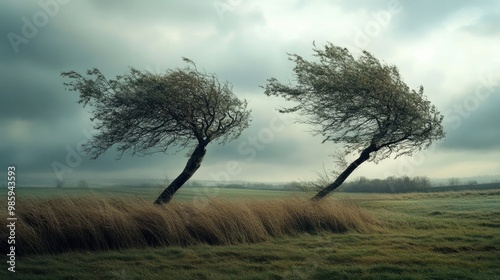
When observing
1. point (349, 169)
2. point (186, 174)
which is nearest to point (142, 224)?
point (186, 174)

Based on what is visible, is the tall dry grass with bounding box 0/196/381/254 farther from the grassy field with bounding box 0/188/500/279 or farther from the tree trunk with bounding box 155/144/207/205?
the tree trunk with bounding box 155/144/207/205

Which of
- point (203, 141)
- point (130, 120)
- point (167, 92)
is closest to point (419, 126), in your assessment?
point (203, 141)

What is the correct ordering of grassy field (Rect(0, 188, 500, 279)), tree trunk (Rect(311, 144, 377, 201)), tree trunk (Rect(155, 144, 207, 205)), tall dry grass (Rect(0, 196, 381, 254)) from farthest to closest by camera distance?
tree trunk (Rect(311, 144, 377, 201))
tree trunk (Rect(155, 144, 207, 205))
tall dry grass (Rect(0, 196, 381, 254))
grassy field (Rect(0, 188, 500, 279))

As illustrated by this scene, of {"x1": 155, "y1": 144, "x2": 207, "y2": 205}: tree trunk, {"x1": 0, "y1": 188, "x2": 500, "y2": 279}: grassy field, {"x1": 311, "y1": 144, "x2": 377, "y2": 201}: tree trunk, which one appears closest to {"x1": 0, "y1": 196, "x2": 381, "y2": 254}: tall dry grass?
{"x1": 0, "y1": 188, "x2": 500, "y2": 279}: grassy field

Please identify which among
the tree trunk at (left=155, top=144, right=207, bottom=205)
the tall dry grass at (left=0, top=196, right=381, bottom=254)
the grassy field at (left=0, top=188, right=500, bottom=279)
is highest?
the tree trunk at (left=155, top=144, right=207, bottom=205)

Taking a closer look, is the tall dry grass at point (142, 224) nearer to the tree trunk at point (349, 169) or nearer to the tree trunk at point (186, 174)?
the tree trunk at point (186, 174)

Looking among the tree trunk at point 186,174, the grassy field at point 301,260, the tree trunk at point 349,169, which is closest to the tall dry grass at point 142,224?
the grassy field at point 301,260

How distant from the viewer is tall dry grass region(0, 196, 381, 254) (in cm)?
1230

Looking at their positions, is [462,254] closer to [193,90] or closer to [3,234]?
[3,234]

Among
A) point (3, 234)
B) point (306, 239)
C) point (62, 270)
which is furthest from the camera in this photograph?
point (306, 239)

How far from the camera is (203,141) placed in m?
23.9

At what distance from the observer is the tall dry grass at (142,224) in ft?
40.4

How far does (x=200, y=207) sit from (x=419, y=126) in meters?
15.7

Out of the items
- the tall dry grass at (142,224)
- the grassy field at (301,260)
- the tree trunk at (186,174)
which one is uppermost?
the tree trunk at (186,174)
